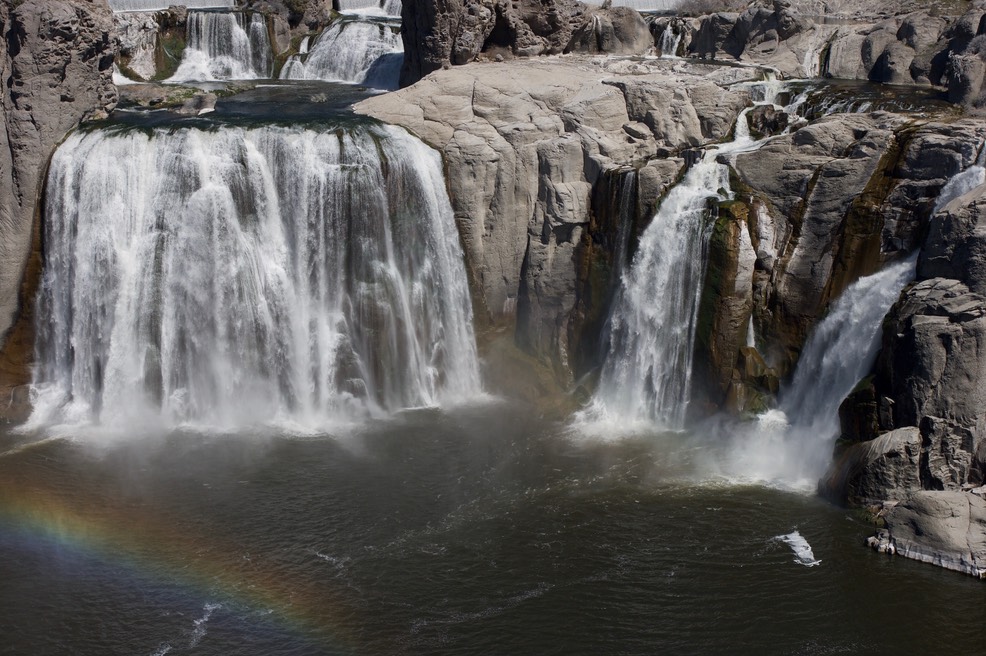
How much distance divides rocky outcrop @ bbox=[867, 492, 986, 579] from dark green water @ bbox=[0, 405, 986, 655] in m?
0.36

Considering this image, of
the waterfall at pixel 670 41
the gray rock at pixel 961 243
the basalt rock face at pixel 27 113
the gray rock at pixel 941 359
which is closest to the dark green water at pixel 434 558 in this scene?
the gray rock at pixel 941 359

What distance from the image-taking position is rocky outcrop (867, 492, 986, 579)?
740 inches

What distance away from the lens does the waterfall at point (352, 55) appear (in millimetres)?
39625

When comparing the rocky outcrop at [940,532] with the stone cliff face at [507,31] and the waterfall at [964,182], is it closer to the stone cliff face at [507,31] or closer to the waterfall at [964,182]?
the waterfall at [964,182]

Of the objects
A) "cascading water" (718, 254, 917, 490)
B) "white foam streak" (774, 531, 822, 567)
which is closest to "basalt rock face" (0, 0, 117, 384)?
"cascading water" (718, 254, 917, 490)

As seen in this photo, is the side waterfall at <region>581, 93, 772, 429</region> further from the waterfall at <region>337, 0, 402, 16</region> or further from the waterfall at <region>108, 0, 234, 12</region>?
the waterfall at <region>108, 0, 234, 12</region>

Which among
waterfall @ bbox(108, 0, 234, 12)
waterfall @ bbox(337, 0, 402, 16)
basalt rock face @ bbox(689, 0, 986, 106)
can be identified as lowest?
basalt rock face @ bbox(689, 0, 986, 106)

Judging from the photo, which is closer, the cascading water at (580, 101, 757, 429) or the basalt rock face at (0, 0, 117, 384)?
the cascading water at (580, 101, 757, 429)

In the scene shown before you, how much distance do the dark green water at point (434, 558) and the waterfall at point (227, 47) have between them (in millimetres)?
19522

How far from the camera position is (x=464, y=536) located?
2050cm

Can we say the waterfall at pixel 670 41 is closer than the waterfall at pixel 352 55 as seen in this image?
Yes

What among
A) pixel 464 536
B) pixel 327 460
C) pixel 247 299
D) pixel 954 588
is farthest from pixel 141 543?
pixel 954 588

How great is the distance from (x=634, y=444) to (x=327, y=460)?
24.2 ft

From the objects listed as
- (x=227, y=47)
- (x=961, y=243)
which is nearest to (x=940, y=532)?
(x=961, y=243)
